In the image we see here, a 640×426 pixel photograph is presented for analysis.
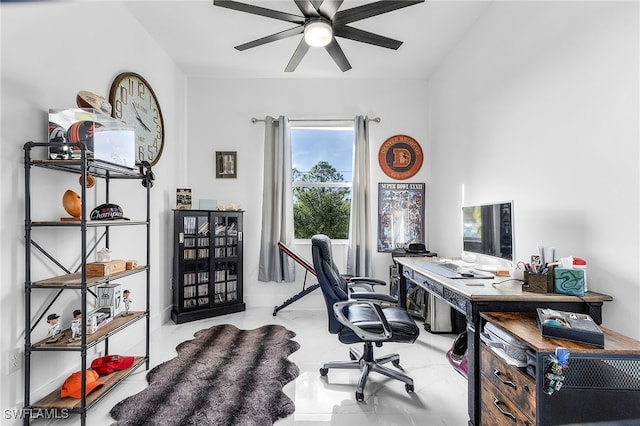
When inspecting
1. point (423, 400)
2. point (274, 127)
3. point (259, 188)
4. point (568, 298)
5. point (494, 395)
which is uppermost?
point (274, 127)

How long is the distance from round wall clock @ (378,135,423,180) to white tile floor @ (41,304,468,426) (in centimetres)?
194

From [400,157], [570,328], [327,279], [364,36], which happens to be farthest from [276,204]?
[570,328]

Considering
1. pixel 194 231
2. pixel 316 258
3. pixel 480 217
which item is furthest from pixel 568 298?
pixel 194 231

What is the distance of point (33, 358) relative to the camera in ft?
6.20

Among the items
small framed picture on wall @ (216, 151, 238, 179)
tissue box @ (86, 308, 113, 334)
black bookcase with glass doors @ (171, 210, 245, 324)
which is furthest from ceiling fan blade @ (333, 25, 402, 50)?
tissue box @ (86, 308, 113, 334)

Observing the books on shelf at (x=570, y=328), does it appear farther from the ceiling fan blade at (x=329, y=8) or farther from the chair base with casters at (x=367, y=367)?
the ceiling fan blade at (x=329, y=8)

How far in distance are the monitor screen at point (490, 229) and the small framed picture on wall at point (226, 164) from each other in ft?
8.94

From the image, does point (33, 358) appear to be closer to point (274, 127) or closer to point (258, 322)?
point (258, 322)

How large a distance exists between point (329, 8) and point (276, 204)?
231 centimetres

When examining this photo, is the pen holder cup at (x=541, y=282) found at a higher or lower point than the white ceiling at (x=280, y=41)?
lower

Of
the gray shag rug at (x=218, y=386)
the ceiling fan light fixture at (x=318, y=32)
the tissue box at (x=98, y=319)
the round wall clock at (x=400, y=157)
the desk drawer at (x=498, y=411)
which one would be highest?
the ceiling fan light fixture at (x=318, y=32)

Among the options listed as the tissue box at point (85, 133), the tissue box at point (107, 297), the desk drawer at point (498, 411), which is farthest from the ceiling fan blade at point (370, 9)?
the tissue box at point (107, 297)

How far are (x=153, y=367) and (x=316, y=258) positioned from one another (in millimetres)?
1546

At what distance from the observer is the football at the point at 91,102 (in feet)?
6.99
